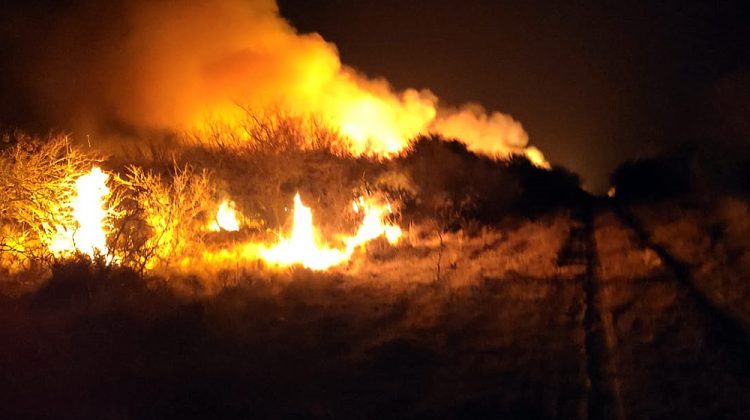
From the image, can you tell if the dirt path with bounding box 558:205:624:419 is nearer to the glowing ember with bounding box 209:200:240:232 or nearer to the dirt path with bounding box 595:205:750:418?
the dirt path with bounding box 595:205:750:418

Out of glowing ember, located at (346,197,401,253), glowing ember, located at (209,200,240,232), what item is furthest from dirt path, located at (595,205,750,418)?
glowing ember, located at (209,200,240,232)

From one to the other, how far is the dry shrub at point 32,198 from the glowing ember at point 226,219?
505cm

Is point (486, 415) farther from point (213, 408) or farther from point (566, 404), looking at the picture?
point (213, 408)

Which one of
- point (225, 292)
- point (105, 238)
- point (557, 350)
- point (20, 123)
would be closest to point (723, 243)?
point (557, 350)

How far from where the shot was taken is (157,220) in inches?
583

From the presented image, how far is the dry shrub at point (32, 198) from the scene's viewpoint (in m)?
13.5

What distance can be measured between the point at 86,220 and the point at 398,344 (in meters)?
7.70

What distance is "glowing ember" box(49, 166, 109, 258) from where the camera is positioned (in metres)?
13.9

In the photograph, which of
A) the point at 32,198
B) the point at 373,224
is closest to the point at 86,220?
the point at 32,198

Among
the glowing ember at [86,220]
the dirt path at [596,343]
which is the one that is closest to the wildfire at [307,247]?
the glowing ember at [86,220]

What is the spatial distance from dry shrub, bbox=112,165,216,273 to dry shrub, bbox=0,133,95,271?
1.13 m

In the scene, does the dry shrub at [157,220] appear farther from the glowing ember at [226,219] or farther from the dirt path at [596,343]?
the dirt path at [596,343]

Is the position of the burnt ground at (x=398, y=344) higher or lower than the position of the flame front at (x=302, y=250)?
lower

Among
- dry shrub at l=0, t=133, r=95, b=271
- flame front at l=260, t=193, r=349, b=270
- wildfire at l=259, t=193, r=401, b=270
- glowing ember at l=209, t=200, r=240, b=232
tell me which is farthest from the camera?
glowing ember at l=209, t=200, r=240, b=232
